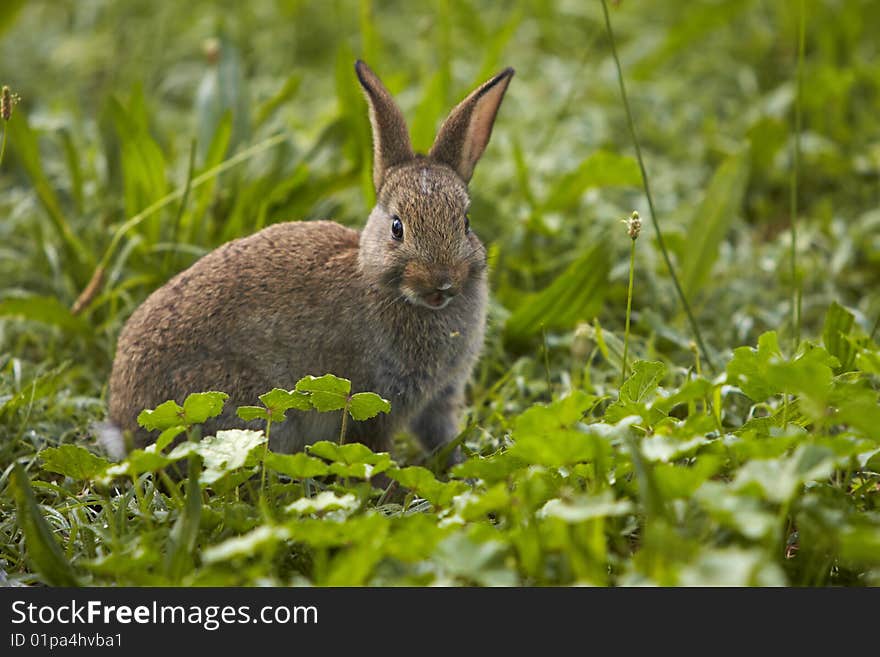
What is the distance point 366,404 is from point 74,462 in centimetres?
96

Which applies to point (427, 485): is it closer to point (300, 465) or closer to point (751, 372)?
point (300, 465)

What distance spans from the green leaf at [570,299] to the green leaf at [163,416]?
6.61ft

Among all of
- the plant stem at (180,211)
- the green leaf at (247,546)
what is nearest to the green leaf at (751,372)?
the green leaf at (247,546)

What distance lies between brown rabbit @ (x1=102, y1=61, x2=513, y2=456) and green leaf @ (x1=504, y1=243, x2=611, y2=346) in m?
0.57

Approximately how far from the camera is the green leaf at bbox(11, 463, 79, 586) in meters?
3.00

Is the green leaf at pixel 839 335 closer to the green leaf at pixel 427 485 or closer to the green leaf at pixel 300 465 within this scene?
the green leaf at pixel 427 485

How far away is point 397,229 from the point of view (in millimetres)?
4109

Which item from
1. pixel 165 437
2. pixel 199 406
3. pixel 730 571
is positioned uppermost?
pixel 199 406

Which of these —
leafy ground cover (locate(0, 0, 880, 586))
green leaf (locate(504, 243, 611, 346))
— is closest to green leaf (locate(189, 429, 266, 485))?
leafy ground cover (locate(0, 0, 880, 586))

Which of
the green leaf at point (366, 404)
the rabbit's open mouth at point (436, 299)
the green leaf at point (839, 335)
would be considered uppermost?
the rabbit's open mouth at point (436, 299)

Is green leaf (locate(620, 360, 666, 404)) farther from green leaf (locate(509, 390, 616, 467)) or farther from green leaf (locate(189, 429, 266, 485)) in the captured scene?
green leaf (locate(189, 429, 266, 485))

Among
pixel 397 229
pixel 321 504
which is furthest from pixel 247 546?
pixel 397 229

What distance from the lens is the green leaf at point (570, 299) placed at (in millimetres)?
4871
